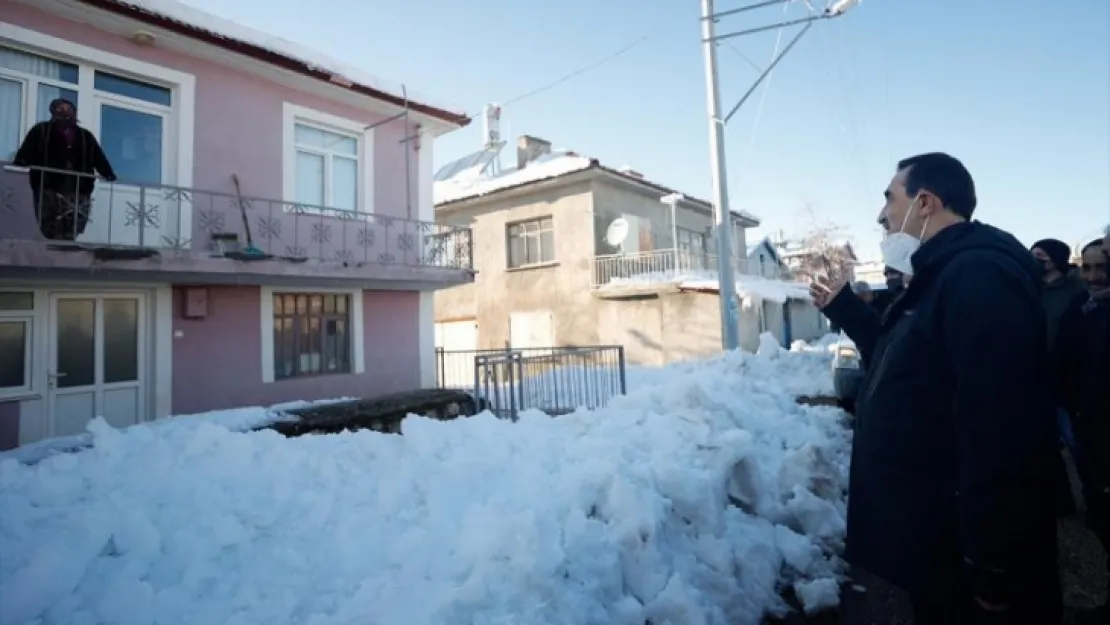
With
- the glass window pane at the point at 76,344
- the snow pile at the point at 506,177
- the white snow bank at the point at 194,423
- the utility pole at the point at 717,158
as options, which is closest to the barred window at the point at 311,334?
the white snow bank at the point at 194,423

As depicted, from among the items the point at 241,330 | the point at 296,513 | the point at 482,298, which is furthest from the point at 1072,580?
the point at 482,298

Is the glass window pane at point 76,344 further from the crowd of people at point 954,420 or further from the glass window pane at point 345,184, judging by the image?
the crowd of people at point 954,420

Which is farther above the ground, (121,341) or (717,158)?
(717,158)

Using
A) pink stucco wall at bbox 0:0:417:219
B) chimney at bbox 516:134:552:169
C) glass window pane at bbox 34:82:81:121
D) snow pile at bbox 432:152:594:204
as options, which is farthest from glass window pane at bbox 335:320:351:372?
chimney at bbox 516:134:552:169

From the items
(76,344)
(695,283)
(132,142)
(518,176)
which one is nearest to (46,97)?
(132,142)

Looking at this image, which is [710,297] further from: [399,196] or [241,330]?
[241,330]

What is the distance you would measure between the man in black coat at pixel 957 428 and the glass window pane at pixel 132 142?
8.85 m

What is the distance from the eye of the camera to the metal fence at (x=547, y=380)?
28.0 ft

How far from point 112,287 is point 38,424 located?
188cm

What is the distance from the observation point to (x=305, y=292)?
9.54 m

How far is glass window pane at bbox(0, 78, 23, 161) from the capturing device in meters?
6.75

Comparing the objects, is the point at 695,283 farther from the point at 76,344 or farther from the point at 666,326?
the point at 76,344

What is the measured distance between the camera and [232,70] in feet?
28.3

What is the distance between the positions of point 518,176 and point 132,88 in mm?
12445
